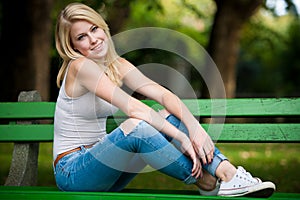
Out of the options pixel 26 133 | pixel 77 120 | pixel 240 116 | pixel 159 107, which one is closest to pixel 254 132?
pixel 240 116

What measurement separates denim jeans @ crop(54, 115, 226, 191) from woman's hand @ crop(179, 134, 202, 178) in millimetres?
30

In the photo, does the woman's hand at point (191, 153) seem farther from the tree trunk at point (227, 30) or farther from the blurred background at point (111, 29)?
the tree trunk at point (227, 30)

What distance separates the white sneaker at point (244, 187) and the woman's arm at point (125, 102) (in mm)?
167

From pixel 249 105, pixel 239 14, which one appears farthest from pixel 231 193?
pixel 239 14

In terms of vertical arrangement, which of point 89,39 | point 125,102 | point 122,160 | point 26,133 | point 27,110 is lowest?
point 26,133

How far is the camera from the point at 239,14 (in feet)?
36.1

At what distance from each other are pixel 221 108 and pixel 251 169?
346 centimetres

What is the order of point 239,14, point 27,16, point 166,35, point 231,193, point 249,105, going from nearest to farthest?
1. point 231,193
2. point 249,105
3. point 27,16
4. point 239,14
5. point 166,35

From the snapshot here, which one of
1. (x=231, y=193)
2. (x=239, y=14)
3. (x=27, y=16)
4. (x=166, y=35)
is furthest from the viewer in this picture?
(x=166, y=35)

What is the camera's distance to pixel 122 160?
10.2 ft

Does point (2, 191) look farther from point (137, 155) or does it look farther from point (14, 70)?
point (14, 70)

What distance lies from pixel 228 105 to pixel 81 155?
3.24 ft

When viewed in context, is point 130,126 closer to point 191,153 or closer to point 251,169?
point 191,153

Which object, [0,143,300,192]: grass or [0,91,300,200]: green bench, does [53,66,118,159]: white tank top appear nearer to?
[0,91,300,200]: green bench
